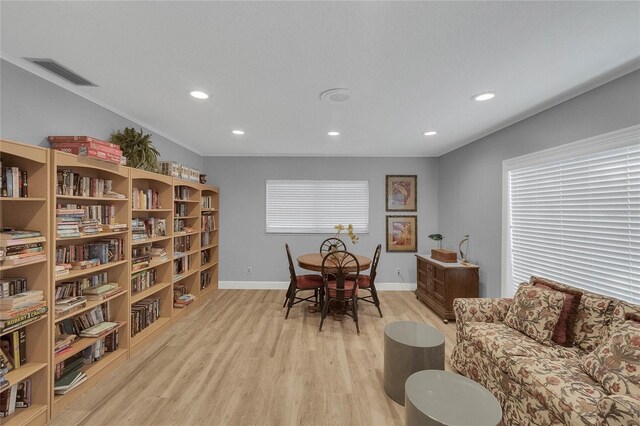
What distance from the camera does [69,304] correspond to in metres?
1.95

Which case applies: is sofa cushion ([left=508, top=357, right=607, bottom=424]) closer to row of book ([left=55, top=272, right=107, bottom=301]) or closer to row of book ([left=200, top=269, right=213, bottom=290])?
row of book ([left=55, top=272, right=107, bottom=301])

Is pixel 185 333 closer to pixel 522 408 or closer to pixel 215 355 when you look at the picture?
pixel 215 355

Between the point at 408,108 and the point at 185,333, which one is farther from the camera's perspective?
the point at 185,333

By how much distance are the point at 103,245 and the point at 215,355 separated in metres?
1.49

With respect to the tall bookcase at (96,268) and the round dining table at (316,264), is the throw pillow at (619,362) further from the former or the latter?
the tall bookcase at (96,268)

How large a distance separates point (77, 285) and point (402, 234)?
4.42m

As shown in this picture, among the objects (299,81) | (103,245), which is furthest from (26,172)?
(299,81)

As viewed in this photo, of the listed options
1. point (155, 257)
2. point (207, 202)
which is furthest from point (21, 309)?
point (207, 202)

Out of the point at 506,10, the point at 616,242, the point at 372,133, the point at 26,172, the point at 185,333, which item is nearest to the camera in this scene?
the point at 506,10

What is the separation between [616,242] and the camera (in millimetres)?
1970

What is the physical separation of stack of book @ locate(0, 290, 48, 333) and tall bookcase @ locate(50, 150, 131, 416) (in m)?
0.11

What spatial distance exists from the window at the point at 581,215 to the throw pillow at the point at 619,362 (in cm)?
61

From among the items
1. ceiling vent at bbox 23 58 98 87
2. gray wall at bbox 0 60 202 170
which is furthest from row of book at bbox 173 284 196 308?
ceiling vent at bbox 23 58 98 87

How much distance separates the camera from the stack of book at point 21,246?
5.07 ft
